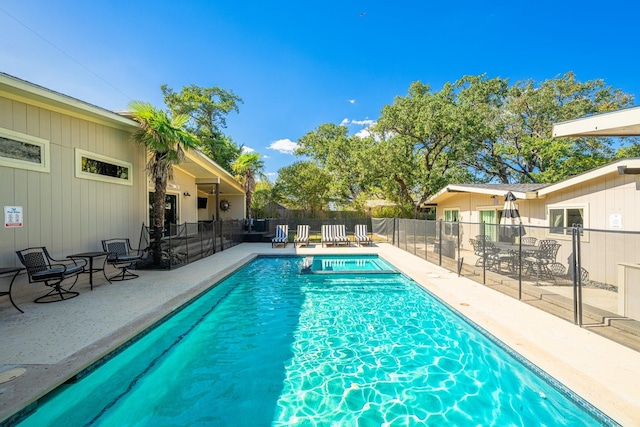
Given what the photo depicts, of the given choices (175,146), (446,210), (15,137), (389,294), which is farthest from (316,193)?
(15,137)

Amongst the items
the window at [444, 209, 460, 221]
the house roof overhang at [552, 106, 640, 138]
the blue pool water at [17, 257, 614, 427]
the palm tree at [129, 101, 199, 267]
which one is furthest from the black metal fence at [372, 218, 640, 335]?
the palm tree at [129, 101, 199, 267]

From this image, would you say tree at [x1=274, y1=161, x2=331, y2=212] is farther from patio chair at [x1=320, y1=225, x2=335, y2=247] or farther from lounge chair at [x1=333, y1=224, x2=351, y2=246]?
patio chair at [x1=320, y1=225, x2=335, y2=247]

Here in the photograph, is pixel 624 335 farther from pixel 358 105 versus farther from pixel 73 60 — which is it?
pixel 358 105

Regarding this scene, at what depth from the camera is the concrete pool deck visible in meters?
2.48

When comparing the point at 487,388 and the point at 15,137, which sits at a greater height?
the point at 15,137

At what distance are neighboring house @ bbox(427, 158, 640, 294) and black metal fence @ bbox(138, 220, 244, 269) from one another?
8.22 metres

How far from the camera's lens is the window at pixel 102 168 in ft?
21.4

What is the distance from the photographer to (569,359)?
117 inches

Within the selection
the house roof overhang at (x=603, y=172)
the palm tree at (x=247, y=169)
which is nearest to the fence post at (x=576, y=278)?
the house roof overhang at (x=603, y=172)

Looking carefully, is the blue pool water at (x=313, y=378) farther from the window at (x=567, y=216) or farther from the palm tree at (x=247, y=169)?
the palm tree at (x=247, y=169)

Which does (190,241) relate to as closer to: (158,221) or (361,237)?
(158,221)

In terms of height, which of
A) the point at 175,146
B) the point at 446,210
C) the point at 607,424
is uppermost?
the point at 175,146

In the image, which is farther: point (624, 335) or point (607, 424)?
point (624, 335)

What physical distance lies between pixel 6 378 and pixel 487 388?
4777 millimetres
